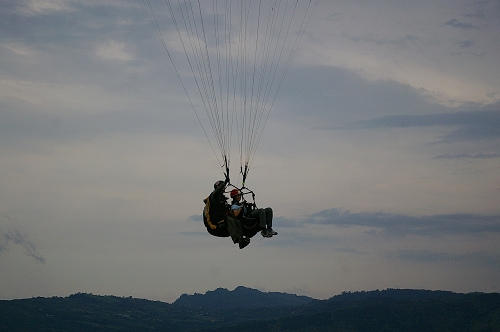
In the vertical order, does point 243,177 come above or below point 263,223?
above

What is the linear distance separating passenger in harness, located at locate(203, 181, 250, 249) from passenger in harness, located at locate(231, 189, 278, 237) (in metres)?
0.28

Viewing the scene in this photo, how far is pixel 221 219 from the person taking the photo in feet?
78.3

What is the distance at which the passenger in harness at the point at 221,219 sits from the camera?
Result: 23.5 m

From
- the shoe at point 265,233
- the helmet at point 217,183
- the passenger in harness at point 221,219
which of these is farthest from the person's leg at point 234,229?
the helmet at point 217,183

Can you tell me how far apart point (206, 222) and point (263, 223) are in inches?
96.3

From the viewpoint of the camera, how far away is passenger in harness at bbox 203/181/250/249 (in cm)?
2347

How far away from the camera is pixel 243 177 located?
2364 centimetres

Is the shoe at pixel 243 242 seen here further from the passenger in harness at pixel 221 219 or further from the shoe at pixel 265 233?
the shoe at pixel 265 233

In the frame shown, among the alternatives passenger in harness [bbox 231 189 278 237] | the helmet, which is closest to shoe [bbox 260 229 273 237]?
passenger in harness [bbox 231 189 278 237]

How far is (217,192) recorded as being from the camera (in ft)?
76.6

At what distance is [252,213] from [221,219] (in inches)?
48.0

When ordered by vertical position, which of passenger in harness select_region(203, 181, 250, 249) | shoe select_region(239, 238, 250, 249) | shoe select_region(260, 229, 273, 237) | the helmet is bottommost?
shoe select_region(239, 238, 250, 249)

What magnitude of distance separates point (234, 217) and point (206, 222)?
1.35 meters

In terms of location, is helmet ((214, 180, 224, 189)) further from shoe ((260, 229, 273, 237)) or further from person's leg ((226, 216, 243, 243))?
shoe ((260, 229, 273, 237))
